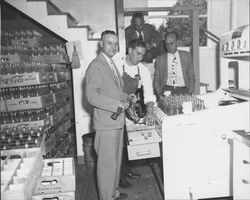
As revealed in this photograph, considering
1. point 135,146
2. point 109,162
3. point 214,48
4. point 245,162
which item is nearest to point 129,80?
point 135,146

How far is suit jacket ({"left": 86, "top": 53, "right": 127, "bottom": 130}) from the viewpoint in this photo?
2.89 m

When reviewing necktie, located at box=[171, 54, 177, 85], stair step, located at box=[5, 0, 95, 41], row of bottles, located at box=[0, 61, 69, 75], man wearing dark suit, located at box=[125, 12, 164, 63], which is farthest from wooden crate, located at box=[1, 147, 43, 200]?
man wearing dark suit, located at box=[125, 12, 164, 63]

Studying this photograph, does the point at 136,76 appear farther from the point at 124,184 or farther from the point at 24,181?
the point at 24,181

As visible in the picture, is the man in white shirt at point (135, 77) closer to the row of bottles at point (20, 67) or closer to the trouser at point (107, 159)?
the trouser at point (107, 159)

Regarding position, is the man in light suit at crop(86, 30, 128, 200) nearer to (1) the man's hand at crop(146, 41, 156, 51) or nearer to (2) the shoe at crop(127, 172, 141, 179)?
(2) the shoe at crop(127, 172, 141, 179)

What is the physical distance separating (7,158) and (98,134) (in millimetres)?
1001

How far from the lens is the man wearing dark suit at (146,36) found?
5594 mm

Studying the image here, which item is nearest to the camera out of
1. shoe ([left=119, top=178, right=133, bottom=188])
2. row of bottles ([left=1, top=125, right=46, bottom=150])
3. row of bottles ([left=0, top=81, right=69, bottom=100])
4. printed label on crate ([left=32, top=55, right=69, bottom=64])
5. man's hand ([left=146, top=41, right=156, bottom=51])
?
row of bottles ([left=1, top=125, right=46, bottom=150])

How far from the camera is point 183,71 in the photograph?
4824mm

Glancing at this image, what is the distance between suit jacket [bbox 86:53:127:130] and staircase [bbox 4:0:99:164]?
1822 mm

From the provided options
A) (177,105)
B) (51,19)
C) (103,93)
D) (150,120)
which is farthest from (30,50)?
(177,105)

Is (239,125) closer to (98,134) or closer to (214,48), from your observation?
(98,134)

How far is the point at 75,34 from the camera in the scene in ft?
15.8

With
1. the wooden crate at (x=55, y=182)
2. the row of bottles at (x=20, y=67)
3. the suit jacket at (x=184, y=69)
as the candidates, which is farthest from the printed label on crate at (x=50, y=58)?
the wooden crate at (x=55, y=182)
